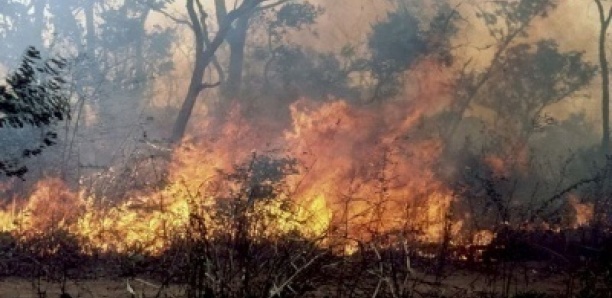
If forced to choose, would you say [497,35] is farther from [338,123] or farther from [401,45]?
[338,123]

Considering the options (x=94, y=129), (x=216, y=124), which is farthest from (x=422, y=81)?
(x=94, y=129)

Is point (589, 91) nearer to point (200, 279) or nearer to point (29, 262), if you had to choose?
point (29, 262)

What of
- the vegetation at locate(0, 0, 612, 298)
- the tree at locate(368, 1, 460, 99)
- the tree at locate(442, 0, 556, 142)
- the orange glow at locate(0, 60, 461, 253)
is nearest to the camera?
the orange glow at locate(0, 60, 461, 253)

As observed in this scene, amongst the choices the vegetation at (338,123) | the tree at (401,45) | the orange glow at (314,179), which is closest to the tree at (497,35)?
the vegetation at (338,123)

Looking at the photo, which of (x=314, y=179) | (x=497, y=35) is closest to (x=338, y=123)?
(x=314, y=179)

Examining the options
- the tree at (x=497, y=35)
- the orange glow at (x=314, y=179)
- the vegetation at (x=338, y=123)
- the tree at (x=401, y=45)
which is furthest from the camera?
the tree at (x=497, y=35)

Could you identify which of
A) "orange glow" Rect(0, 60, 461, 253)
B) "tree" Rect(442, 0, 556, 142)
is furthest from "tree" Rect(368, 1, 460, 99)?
"tree" Rect(442, 0, 556, 142)

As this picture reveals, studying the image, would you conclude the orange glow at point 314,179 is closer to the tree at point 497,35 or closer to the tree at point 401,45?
the tree at point 401,45

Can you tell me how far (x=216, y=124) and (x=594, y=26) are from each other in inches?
752

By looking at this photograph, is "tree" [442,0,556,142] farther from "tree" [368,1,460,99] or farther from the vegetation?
"tree" [368,1,460,99]

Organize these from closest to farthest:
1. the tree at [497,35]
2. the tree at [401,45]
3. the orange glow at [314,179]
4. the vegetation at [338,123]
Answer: the orange glow at [314,179] < the vegetation at [338,123] < the tree at [401,45] < the tree at [497,35]

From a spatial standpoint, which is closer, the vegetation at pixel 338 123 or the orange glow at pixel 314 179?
the orange glow at pixel 314 179

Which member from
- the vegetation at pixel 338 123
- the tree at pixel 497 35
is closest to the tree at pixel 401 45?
the vegetation at pixel 338 123

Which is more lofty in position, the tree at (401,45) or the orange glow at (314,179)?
the tree at (401,45)
